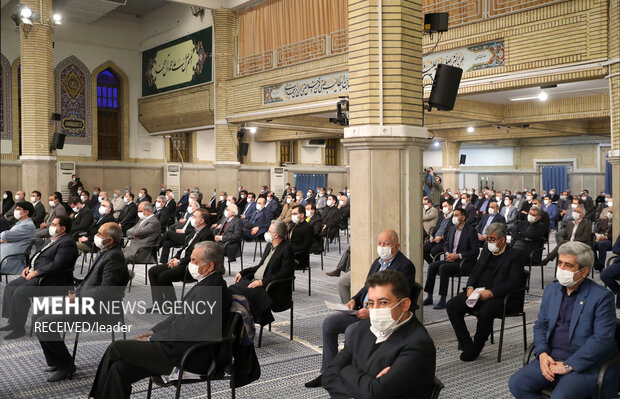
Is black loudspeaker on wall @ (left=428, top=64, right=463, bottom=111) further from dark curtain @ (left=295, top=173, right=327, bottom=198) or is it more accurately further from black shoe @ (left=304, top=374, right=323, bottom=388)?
dark curtain @ (left=295, top=173, right=327, bottom=198)

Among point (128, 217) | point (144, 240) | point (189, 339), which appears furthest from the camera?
point (128, 217)

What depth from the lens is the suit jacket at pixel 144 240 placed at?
7695 mm

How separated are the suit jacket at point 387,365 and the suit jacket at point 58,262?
134 inches

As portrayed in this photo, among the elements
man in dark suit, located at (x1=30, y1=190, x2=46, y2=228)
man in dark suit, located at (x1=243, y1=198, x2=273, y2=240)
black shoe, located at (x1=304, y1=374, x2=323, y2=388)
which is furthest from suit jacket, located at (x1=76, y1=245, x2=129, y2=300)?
man in dark suit, located at (x1=30, y1=190, x2=46, y2=228)

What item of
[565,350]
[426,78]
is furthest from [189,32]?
[565,350]

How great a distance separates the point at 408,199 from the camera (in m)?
5.62

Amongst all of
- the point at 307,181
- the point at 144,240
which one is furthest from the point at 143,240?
the point at 307,181

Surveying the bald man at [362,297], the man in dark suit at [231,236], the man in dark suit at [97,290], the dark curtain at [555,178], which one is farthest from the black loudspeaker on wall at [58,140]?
the dark curtain at [555,178]

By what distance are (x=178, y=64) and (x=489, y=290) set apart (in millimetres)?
18145

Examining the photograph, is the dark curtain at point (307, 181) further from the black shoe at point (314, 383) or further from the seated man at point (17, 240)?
the black shoe at point (314, 383)

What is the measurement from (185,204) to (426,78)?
9372 millimetres

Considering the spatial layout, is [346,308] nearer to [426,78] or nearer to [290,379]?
[290,379]

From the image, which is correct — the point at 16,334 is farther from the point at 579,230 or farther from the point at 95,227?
the point at 579,230

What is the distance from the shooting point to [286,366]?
4805mm
